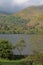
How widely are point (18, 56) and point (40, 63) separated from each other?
795cm

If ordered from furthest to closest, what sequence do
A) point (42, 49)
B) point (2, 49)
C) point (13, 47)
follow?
point (13, 47), point (2, 49), point (42, 49)

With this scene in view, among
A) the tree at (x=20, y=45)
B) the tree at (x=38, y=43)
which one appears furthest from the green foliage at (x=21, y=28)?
the tree at (x=20, y=45)

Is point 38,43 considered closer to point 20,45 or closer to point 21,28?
point 20,45

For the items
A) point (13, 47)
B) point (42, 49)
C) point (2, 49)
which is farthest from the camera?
point (13, 47)

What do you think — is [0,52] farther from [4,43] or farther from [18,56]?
[18,56]

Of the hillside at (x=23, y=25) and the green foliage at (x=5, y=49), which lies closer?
the hillside at (x=23, y=25)

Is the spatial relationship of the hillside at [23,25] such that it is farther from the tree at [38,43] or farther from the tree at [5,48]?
the tree at [5,48]

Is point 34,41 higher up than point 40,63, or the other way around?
point 34,41

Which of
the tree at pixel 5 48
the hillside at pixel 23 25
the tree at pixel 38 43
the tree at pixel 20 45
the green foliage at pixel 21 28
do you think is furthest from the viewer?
the tree at pixel 20 45

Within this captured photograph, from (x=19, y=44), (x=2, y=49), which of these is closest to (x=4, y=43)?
(x=2, y=49)

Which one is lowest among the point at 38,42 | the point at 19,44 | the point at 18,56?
the point at 18,56

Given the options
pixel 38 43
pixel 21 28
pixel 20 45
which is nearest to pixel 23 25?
pixel 21 28

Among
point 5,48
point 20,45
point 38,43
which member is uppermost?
point 38,43

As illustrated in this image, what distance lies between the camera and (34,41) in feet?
47.6
